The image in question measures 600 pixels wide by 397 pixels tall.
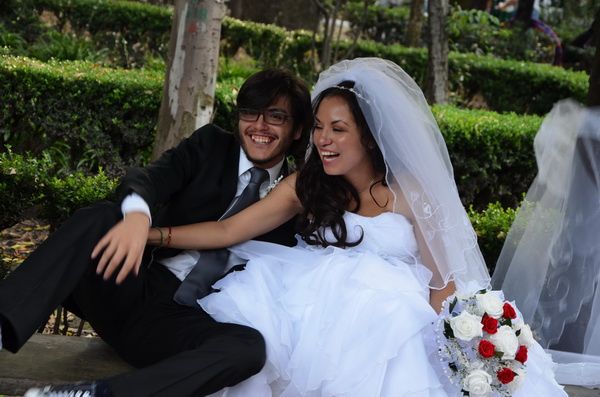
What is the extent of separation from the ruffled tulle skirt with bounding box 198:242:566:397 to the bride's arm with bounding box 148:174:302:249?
0.19 metres

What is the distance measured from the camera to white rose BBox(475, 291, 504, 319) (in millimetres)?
3361

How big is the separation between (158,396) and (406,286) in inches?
42.0

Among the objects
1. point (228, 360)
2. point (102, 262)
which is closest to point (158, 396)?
Result: point (228, 360)

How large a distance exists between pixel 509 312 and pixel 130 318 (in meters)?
1.50

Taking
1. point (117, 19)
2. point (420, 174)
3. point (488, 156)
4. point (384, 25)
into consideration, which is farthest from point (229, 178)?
point (384, 25)

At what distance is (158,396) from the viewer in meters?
3.15

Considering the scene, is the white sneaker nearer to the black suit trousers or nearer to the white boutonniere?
the black suit trousers

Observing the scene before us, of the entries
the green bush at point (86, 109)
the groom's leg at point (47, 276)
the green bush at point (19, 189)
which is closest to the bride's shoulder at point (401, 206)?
the groom's leg at point (47, 276)

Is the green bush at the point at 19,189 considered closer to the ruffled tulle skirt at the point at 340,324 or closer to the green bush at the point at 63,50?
the ruffled tulle skirt at the point at 340,324

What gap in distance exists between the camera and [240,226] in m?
3.94

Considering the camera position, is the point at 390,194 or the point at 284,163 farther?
the point at 284,163

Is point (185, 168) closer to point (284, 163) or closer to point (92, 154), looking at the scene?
point (284, 163)

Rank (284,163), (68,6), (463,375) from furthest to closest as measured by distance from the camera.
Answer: (68,6), (284,163), (463,375)

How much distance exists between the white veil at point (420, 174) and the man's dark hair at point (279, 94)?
0.76 feet
